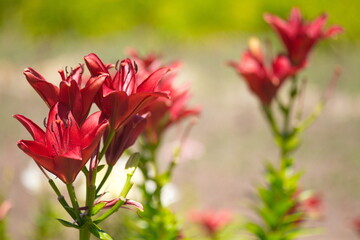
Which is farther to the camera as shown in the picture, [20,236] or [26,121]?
[20,236]

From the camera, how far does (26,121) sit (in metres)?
0.46

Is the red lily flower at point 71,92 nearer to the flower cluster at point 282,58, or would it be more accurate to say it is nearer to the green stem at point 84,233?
the green stem at point 84,233

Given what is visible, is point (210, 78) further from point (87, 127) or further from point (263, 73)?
point (87, 127)

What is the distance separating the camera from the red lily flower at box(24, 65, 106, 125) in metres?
0.45

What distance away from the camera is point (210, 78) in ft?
10.7

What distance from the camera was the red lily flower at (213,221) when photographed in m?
1.18

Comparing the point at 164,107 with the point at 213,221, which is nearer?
the point at 164,107

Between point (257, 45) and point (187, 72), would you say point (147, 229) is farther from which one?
point (187, 72)

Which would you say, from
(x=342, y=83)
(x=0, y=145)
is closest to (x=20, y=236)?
(x=0, y=145)

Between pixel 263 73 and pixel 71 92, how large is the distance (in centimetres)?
44

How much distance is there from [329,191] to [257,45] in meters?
1.58

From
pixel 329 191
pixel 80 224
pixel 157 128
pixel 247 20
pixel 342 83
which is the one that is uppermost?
pixel 247 20

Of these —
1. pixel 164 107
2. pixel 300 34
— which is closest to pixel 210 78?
pixel 300 34

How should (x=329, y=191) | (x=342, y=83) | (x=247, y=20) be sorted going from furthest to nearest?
(x=247, y=20), (x=342, y=83), (x=329, y=191)
